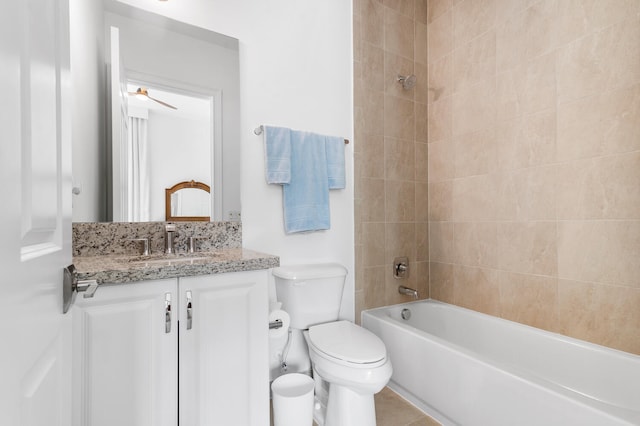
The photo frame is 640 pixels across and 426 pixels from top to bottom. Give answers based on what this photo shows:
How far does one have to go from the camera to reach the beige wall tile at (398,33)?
2.26m

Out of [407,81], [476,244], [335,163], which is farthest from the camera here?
[407,81]

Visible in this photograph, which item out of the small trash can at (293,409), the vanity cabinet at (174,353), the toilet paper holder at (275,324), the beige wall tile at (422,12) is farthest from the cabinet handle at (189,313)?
the beige wall tile at (422,12)

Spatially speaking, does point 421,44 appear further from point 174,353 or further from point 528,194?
point 174,353

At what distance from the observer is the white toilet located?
54.3 inches

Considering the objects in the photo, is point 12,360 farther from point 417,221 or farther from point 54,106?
point 417,221

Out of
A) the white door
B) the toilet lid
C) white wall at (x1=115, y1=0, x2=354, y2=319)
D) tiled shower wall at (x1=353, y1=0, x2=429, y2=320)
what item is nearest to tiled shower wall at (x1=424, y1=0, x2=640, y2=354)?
tiled shower wall at (x1=353, y1=0, x2=429, y2=320)

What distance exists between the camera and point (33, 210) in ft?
1.59

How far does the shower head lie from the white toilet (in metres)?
1.37

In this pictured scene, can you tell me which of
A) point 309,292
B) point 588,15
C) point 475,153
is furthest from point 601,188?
point 309,292

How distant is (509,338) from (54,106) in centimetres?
229

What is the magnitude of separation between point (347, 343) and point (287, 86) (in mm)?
1503

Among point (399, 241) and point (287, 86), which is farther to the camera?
point (399, 241)

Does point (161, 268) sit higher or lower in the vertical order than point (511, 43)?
lower

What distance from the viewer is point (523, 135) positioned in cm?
184
